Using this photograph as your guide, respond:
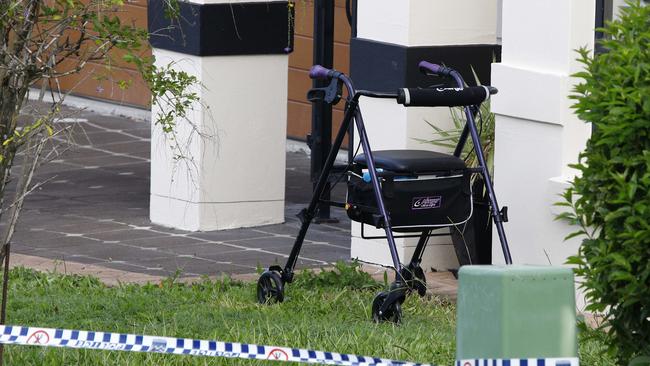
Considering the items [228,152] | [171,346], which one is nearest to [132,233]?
[228,152]

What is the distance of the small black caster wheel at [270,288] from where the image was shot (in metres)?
8.06

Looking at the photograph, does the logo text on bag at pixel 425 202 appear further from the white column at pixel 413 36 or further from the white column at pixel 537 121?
the white column at pixel 413 36

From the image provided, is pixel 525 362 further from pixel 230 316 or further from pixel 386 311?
pixel 230 316

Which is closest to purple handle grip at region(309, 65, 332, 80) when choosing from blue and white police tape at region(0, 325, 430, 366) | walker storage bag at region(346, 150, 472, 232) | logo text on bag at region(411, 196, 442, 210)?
walker storage bag at region(346, 150, 472, 232)

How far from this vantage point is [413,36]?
9141 mm

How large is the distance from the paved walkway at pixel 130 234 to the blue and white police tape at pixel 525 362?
4192mm

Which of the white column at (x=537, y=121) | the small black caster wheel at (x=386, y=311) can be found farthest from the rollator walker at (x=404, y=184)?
the white column at (x=537, y=121)

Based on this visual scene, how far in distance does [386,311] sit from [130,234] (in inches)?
144

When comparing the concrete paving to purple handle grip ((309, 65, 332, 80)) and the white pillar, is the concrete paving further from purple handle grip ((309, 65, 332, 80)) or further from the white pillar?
purple handle grip ((309, 65, 332, 80))

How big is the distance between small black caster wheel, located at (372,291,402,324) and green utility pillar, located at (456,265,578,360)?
110 inches

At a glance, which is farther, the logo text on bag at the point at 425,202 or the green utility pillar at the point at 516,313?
the logo text on bag at the point at 425,202

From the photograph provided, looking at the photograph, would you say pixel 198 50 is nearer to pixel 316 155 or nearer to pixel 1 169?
pixel 316 155

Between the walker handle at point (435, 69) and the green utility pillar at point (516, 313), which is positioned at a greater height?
the walker handle at point (435, 69)

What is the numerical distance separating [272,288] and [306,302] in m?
0.21
